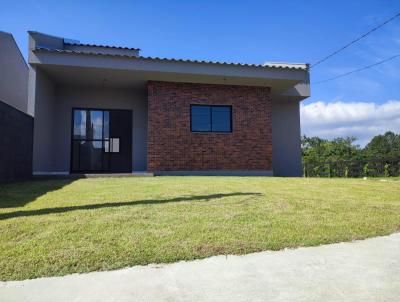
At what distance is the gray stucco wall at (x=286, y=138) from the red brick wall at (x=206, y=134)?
228 cm

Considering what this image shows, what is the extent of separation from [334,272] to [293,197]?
393 cm

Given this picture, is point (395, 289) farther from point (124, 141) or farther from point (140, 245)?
point (124, 141)

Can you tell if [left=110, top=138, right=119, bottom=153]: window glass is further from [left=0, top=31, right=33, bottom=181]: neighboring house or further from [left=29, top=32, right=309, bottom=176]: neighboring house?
[left=0, top=31, right=33, bottom=181]: neighboring house

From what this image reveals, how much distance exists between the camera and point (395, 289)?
8.95 feet

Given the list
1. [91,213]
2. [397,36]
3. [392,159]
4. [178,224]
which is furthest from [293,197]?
[392,159]

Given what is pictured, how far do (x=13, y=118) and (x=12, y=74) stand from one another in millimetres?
3797

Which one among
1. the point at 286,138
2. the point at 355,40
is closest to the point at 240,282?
the point at 355,40

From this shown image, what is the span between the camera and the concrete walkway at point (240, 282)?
2.60 metres

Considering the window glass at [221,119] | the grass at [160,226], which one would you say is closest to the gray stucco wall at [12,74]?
the grass at [160,226]

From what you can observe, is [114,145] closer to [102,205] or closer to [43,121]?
[43,121]

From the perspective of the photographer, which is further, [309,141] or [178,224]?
[309,141]

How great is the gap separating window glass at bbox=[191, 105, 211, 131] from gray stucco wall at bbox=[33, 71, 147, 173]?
2251 millimetres

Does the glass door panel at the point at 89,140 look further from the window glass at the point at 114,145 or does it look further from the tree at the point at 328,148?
the tree at the point at 328,148

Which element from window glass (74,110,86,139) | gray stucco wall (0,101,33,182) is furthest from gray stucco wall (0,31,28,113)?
window glass (74,110,86,139)
